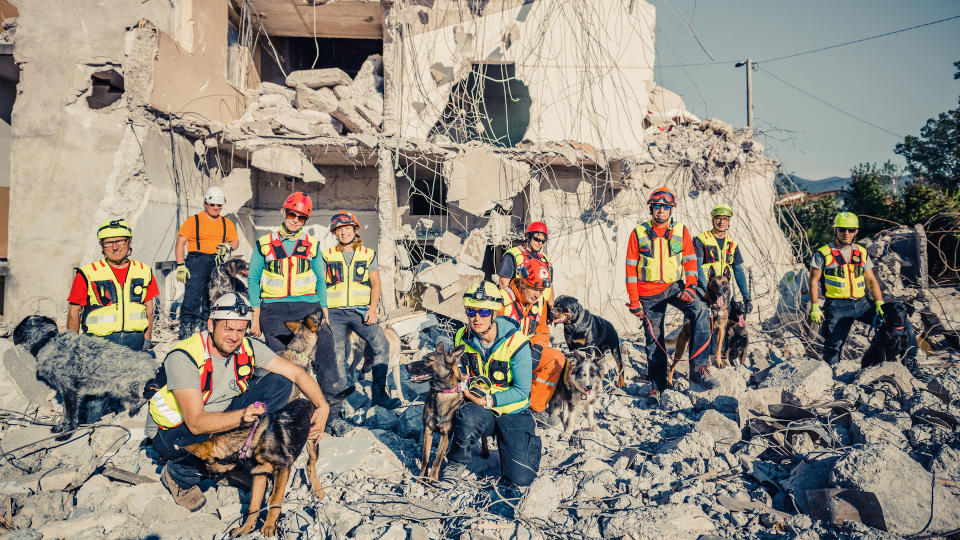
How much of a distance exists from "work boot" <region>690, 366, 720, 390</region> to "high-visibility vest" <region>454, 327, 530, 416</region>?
7.64 feet

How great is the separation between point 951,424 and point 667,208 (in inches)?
103

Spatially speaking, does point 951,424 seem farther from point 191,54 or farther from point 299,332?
→ point 191,54

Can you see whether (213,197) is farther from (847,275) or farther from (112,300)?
(847,275)

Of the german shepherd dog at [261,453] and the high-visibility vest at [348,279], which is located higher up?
the high-visibility vest at [348,279]

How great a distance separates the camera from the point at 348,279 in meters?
4.55

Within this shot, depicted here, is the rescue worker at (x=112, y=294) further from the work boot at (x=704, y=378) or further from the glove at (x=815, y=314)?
the glove at (x=815, y=314)

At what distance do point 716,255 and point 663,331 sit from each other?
46.3 inches

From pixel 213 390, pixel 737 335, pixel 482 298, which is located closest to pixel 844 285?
pixel 737 335

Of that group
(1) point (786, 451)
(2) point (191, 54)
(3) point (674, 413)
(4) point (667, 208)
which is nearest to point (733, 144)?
(4) point (667, 208)

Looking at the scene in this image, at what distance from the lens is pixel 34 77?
661 centimetres

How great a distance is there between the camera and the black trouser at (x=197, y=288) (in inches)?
212

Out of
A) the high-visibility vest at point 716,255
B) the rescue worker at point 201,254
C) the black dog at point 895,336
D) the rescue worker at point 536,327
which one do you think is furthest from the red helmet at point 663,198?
the rescue worker at point 201,254

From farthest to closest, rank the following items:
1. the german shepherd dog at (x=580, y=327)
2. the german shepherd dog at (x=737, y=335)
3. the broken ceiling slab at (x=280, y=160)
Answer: the broken ceiling slab at (x=280, y=160), the german shepherd dog at (x=737, y=335), the german shepherd dog at (x=580, y=327)

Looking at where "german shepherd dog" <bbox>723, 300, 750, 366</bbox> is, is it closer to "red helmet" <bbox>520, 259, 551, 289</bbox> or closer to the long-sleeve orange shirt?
the long-sleeve orange shirt
